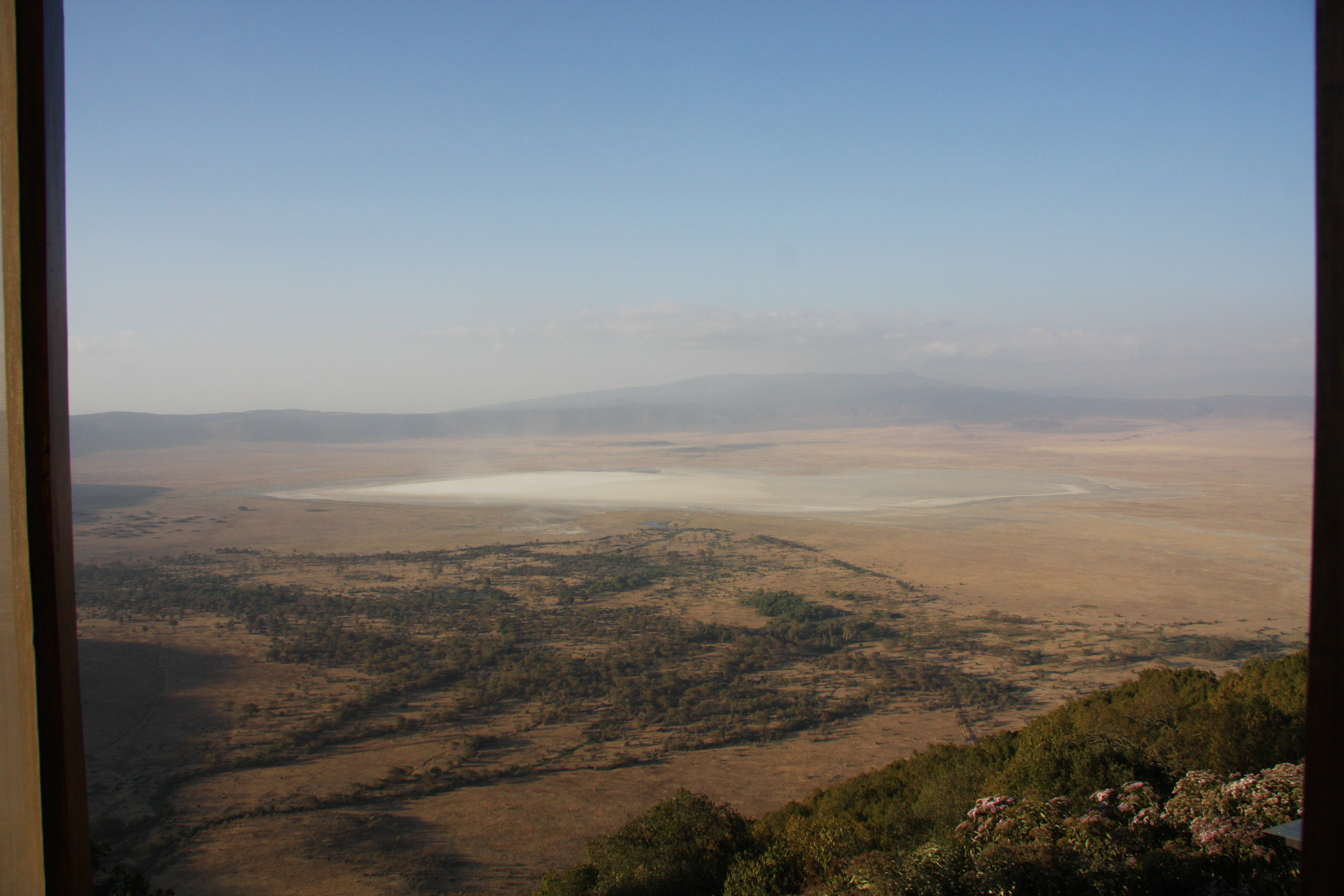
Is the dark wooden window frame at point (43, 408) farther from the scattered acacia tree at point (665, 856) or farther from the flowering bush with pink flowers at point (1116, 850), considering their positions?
the scattered acacia tree at point (665, 856)

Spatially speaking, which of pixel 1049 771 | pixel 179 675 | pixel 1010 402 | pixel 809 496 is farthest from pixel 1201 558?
pixel 1010 402

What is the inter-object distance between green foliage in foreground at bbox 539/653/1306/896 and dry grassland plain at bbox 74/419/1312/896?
383 centimetres

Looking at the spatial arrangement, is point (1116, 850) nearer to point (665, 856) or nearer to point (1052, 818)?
point (1052, 818)

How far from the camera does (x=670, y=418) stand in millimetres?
153875

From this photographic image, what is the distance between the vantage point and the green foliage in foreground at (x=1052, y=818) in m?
4.00

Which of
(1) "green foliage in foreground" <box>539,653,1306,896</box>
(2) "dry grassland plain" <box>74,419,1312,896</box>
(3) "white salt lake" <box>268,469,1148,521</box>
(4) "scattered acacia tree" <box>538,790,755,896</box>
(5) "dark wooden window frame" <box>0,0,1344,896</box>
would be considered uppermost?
(5) "dark wooden window frame" <box>0,0,1344,896</box>

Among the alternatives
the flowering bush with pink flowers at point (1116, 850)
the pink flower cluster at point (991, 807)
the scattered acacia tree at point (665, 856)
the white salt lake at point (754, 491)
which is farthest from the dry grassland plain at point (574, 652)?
the flowering bush with pink flowers at point (1116, 850)

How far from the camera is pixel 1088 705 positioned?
9398 mm

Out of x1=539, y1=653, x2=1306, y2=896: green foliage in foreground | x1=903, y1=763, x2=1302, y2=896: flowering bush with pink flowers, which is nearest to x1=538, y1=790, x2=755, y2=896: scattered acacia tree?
x1=539, y1=653, x2=1306, y2=896: green foliage in foreground

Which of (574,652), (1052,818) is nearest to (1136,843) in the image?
(1052,818)

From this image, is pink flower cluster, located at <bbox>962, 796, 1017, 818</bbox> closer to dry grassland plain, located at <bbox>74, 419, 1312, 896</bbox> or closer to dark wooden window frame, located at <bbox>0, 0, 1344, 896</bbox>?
dry grassland plain, located at <bbox>74, 419, 1312, 896</bbox>

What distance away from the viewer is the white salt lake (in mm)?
49812

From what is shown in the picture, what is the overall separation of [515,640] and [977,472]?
53908 millimetres

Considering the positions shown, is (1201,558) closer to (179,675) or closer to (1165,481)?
(1165,481)
